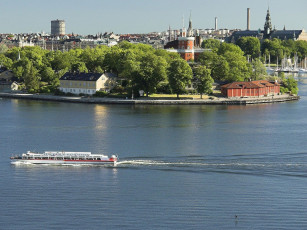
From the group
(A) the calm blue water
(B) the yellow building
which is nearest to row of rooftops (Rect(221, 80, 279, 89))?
(B) the yellow building

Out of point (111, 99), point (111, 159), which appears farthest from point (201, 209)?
point (111, 99)

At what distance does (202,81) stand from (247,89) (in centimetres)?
422

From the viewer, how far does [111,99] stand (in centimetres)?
5488

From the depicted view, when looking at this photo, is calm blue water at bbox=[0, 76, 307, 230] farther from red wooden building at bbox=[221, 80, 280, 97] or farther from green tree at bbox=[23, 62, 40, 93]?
green tree at bbox=[23, 62, 40, 93]

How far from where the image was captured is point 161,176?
2548cm

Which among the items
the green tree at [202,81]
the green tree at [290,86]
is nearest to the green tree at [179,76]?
the green tree at [202,81]

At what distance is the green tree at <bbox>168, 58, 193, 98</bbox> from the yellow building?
242 inches

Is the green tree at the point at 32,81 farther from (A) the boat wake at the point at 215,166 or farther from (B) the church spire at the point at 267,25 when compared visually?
(B) the church spire at the point at 267,25

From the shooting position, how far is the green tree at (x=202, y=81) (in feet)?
182

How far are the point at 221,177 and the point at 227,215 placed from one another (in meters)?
4.45

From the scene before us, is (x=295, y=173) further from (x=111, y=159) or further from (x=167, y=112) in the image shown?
(x=167, y=112)

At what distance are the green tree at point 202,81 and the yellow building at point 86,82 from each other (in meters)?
7.64

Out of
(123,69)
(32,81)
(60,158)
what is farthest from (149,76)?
(60,158)

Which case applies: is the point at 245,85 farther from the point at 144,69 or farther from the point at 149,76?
the point at 144,69
